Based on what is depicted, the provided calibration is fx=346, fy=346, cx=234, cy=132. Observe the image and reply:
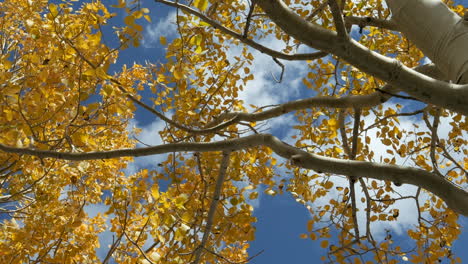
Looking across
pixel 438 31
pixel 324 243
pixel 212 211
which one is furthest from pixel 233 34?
pixel 324 243

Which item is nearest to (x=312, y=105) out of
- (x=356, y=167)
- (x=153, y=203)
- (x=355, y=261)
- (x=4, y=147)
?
(x=356, y=167)

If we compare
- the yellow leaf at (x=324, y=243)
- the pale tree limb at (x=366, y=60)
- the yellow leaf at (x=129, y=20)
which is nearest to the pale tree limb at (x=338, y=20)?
the pale tree limb at (x=366, y=60)

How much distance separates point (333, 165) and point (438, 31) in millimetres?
894

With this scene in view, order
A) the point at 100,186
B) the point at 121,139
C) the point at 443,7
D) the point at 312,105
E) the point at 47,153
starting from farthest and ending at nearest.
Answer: the point at 121,139 → the point at 100,186 → the point at 312,105 → the point at 47,153 → the point at 443,7

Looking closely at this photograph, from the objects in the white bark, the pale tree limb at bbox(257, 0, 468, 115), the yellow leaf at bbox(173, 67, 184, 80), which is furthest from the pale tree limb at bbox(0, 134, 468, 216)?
the yellow leaf at bbox(173, 67, 184, 80)

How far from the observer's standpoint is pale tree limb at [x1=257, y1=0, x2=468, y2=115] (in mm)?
1481

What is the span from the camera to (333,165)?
72.8 inches

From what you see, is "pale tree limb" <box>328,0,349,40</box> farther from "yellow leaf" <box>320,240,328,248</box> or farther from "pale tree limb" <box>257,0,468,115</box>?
"yellow leaf" <box>320,240,328,248</box>

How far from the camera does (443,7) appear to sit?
191 cm

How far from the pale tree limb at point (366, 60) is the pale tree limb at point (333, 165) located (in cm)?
41

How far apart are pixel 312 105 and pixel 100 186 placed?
4.46 m

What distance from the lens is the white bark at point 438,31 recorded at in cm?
169

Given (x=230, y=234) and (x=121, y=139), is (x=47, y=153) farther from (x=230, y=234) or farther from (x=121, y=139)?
(x=121, y=139)

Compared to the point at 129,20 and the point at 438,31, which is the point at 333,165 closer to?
the point at 438,31
